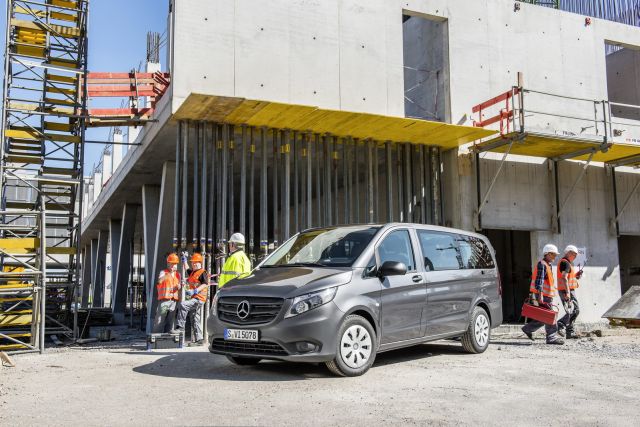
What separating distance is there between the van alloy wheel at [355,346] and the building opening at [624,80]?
14883 mm

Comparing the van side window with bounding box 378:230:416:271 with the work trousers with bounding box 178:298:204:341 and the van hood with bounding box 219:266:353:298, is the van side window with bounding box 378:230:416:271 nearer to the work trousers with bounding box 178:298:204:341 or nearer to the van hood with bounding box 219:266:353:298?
the van hood with bounding box 219:266:353:298

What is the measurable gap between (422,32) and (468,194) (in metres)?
4.47

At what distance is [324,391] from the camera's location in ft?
19.2

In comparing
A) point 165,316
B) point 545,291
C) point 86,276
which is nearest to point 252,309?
point 165,316

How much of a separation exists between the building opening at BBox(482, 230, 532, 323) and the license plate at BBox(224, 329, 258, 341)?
14.1 meters

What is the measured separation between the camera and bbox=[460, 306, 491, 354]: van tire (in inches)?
335

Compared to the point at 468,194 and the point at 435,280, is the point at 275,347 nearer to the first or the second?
the point at 435,280

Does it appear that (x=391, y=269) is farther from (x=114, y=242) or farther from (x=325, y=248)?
(x=114, y=242)

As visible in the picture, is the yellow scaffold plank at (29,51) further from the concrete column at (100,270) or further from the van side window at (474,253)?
the concrete column at (100,270)

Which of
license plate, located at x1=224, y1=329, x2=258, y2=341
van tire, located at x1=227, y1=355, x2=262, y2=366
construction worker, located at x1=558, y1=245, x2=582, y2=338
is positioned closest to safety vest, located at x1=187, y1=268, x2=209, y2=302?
van tire, located at x1=227, y1=355, x2=262, y2=366

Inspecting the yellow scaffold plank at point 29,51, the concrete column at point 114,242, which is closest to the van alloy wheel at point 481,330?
the yellow scaffold plank at point 29,51

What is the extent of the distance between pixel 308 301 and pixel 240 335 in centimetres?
87

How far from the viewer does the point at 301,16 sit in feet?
42.0

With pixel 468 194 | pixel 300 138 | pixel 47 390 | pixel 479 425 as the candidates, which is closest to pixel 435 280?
pixel 479 425
